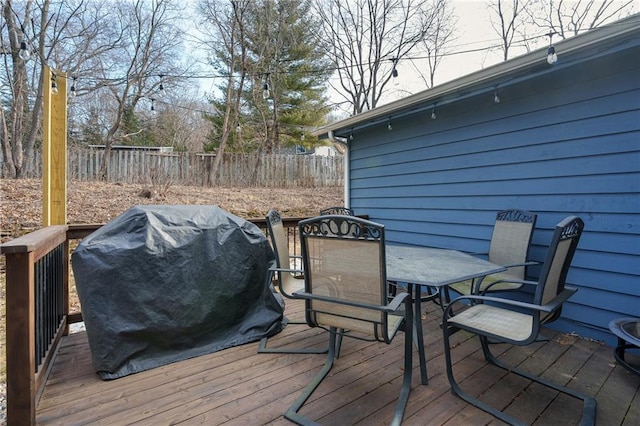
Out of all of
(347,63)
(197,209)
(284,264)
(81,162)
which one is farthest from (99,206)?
(347,63)

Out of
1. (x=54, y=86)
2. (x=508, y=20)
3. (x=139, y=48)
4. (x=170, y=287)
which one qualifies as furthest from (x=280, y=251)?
(x=508, y=20)

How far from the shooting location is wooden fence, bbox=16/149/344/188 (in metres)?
8.63

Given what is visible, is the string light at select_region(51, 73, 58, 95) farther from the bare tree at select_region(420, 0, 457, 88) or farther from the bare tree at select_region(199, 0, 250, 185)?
the bare tree at select_region(420, 0, 457, 88)

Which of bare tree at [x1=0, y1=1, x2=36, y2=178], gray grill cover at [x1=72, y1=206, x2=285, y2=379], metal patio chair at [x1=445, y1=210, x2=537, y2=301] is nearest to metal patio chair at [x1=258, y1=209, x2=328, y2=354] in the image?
gray grill cover at [x1=72, y1=206, x2=285, y2=379]

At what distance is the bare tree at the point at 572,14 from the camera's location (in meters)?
7.63

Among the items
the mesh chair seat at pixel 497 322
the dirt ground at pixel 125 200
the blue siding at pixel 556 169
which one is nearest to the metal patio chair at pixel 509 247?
the blue siding at pixel 556 169

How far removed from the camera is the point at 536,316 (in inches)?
62.9

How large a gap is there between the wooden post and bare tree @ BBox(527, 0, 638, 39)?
371 inches

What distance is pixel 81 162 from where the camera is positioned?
8523 millimetres

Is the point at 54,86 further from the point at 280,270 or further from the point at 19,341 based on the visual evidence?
the point at 280,270

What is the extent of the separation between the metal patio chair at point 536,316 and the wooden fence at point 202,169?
7.94 meters

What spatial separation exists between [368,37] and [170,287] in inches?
466

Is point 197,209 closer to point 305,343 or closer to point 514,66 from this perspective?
point 305,343

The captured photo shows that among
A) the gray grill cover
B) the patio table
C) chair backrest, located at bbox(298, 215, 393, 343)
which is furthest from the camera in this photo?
the gray grill cover
